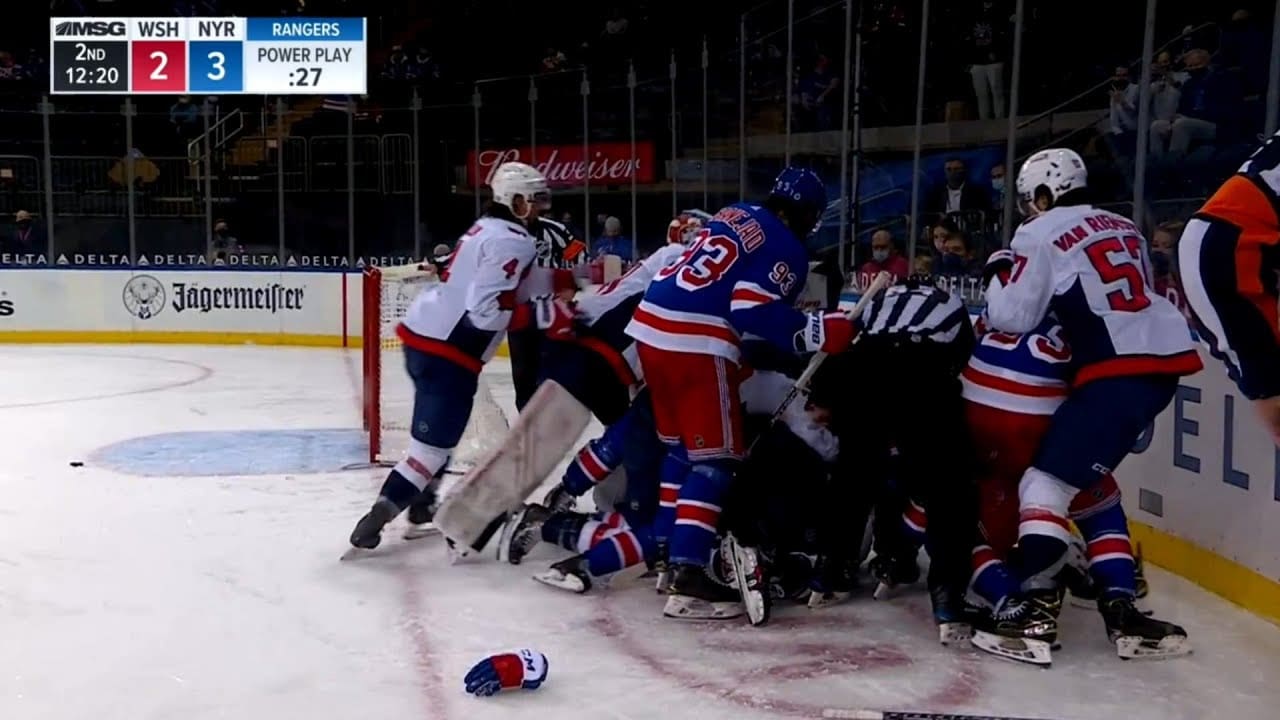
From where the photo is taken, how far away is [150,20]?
12836 mm

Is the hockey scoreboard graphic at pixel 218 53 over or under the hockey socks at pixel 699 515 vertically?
over

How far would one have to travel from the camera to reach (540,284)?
420cm

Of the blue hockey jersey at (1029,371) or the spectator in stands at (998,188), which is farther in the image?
the spectator in stands at (998,188)

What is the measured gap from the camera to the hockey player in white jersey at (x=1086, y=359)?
3.08m

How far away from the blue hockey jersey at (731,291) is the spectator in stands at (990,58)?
3360 mm

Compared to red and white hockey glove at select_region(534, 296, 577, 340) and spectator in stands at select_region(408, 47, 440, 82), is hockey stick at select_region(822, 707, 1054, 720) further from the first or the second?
spectator in stands at select_region(408, 47, 440, 82)

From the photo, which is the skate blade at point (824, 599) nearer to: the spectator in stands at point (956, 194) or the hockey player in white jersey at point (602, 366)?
the hockey player in white jersey at point (602, 366)

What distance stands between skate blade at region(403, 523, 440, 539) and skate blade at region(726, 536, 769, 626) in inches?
50.6

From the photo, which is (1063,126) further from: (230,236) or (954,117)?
(230,236)

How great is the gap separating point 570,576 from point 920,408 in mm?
1063

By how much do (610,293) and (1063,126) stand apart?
107 inches

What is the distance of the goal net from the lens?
5.42 meters

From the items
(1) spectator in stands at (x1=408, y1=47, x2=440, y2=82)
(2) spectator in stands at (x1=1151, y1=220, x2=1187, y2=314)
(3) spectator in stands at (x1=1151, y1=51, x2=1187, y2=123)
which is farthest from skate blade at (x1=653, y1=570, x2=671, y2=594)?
(1) spectator in stands at (x1=408, y1=47, x2=440, y2=82)

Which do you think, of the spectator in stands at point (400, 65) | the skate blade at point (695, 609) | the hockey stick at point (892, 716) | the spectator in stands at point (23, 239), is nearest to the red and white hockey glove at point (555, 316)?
the skate blade at point (695, 609)
